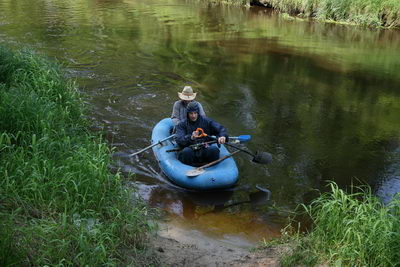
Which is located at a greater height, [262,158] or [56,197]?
[56,197]

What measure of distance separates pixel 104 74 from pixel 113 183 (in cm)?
707

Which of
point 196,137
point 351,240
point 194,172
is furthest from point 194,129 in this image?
point 351,240

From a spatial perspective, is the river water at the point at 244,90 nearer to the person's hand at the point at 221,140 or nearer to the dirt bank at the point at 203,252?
the dirt bank at the point at 203,252

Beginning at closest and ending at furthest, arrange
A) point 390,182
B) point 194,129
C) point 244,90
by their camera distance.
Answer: point 194,129 < point 390,182 < point 244,90

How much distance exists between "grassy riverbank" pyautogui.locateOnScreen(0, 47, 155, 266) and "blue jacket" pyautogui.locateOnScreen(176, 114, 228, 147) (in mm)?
1329

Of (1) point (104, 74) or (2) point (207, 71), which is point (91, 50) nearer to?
(1) point (104, 74)

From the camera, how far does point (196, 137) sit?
614 centimetres

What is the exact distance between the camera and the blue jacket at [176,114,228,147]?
6.26 m

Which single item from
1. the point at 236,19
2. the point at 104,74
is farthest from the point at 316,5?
the point at 104,74

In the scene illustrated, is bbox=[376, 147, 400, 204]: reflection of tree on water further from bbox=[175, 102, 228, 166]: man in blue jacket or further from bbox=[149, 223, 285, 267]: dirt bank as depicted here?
bbox=[149, 223, 285, 267]: dirt bank

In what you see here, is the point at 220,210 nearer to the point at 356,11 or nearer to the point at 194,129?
the point at 194,129

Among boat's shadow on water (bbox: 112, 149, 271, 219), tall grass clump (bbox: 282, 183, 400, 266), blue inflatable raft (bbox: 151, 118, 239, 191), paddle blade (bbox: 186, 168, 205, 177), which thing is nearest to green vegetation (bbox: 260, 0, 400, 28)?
blue inflatable raft (bbox: 151, 118, 239, 191)

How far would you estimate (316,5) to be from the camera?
20.3 metres

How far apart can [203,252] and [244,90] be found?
708 cm
